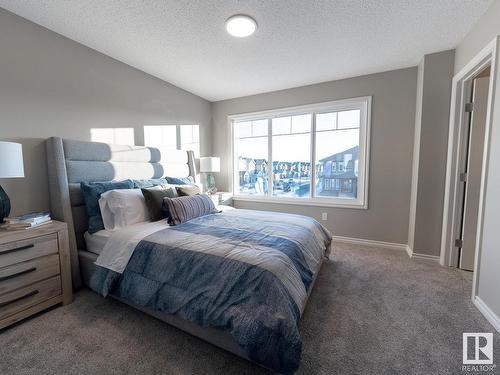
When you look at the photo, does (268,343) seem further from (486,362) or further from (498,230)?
(498,230)

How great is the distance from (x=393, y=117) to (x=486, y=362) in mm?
2775

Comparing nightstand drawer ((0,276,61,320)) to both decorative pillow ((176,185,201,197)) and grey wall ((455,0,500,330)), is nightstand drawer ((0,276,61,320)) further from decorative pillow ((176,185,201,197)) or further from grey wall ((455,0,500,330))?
grey wall ((455,0,500,330))

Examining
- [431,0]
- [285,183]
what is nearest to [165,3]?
[431,0]

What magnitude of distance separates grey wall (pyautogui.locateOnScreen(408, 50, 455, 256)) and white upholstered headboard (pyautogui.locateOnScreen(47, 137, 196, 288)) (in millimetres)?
3626

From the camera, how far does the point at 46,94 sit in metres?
2.14

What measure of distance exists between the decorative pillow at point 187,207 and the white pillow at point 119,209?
1.00 feet

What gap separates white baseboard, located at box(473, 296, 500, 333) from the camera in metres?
1.62

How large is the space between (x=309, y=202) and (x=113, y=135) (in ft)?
9.99

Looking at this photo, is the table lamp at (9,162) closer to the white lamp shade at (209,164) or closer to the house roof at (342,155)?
the white lamp shade at (209,164)

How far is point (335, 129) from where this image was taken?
3.53 metres

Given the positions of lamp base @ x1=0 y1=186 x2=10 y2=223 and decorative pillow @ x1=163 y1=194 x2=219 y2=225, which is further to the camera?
decorative pillow @ x1=163 y1=194 x2=219 y2=225

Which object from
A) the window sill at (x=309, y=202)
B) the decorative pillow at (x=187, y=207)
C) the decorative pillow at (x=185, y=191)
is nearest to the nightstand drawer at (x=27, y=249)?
the decorative pillow at (x=187, y=207)

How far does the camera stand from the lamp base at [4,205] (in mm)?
1752

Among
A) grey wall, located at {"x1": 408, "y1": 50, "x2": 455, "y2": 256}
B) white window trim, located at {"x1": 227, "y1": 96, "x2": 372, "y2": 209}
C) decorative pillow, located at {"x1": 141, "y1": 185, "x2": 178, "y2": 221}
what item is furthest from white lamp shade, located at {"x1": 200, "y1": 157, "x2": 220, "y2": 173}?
grey wall, located at {"x1": 408, "y1": 50, "x2": 455, "y2": 256}
